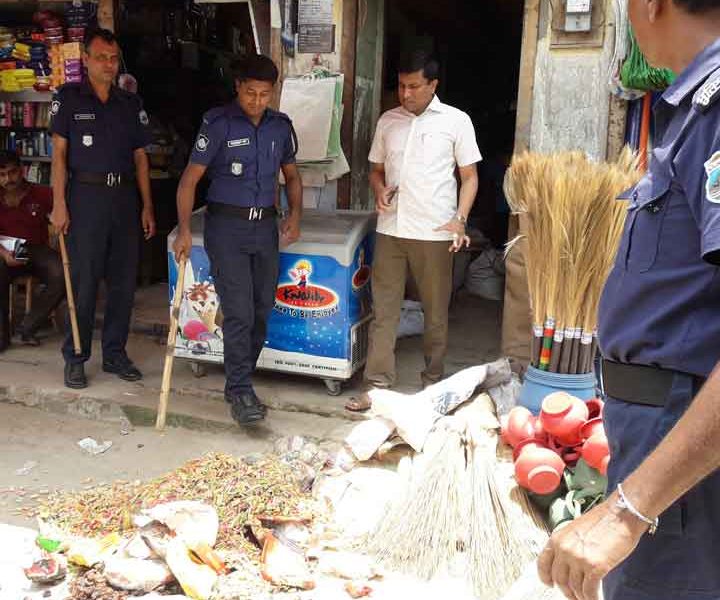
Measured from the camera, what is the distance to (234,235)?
407cm

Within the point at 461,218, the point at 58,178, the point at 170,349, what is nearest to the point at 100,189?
the point at 58,178

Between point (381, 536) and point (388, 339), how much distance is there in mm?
1562

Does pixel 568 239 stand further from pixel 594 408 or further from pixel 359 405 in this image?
pixel 359 405

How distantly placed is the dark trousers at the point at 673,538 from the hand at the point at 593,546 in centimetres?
17

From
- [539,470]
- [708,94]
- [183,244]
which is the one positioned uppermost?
[708,94]

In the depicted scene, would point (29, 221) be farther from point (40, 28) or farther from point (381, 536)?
point (381, 536)

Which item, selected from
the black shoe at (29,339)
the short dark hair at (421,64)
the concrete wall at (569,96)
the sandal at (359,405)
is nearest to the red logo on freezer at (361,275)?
the sandal at (359,405)

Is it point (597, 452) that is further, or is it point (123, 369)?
point (123, 369)

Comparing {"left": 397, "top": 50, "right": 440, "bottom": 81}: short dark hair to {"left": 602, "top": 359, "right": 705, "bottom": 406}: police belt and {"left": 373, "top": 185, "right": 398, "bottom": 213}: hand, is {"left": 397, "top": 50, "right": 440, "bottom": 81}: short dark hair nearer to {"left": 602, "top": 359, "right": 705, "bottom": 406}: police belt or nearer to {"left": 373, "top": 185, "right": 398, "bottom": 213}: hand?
{"left": 373, "top": 185, "right": 398, "bottom": 213}: hand

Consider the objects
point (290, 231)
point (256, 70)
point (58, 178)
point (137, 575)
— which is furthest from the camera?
point (58, 178)

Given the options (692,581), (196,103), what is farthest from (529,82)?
(196,103)

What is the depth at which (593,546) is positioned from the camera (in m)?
1.12

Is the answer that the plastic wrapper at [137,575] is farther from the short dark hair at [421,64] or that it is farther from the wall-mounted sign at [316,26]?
the wall-mounted sign at [316,26]

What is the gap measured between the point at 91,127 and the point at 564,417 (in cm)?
321
